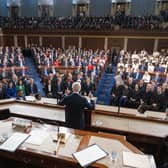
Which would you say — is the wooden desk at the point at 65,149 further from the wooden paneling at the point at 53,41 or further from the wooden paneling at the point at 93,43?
the wooden paneling at the point at 53,41

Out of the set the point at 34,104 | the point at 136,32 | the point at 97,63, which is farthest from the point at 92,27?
the point at 34,104

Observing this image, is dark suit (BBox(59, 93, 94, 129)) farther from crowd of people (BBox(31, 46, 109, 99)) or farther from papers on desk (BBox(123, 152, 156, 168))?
crowd of people (BBox(31, 46, 109, 99))

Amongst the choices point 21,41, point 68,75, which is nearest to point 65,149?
point 68,75

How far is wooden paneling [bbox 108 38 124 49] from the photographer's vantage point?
15.2 m

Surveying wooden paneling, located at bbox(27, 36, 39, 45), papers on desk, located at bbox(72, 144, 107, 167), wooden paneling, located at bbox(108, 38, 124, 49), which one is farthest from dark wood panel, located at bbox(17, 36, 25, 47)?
papers on desk, located at bbox(72, 144, 107, 167)

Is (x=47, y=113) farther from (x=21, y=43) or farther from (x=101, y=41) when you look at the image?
(x=21, y=43)

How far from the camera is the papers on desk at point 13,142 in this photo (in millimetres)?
2219

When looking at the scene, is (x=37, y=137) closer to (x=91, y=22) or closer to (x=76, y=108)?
(x=76, y=108)

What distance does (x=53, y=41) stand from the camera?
647 inches

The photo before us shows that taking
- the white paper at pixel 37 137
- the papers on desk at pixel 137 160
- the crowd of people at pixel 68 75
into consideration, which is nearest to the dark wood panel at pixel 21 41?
the crowd of people at pixel 68 75

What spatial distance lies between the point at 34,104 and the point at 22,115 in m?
0.51

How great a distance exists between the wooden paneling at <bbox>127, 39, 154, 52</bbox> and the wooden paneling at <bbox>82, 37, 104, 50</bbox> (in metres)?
2.28

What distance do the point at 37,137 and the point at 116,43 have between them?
14.0 m

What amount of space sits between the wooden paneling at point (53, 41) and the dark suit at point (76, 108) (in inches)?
550
